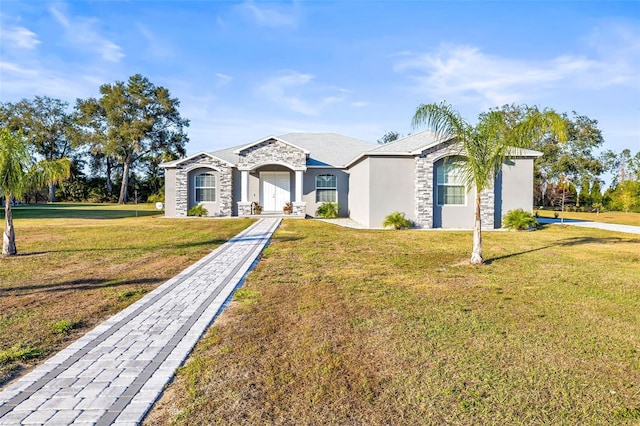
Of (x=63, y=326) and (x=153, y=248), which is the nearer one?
(x=63, y=326)

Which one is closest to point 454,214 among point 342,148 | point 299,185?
point 299,185

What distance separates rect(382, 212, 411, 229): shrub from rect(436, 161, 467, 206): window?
1.94m

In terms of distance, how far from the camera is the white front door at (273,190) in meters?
23.0

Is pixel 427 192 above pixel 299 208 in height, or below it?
above

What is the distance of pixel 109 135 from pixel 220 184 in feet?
83.6

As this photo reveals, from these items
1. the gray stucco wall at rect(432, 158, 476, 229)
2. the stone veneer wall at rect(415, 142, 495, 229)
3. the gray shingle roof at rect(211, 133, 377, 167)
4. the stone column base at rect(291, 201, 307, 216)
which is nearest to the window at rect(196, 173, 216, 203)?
the gray shingle roof at rect(211, 133, 377, 167)

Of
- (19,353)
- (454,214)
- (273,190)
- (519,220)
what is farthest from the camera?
(273,190)

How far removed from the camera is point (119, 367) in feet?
11.7

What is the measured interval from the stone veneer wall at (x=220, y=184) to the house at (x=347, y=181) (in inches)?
2.2

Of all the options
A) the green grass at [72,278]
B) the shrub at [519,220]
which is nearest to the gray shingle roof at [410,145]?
the shrub at [519,220]

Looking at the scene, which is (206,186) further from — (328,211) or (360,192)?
(360,192)

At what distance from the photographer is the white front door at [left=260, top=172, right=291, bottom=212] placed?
23016 mm

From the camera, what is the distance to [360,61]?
18.6 meters

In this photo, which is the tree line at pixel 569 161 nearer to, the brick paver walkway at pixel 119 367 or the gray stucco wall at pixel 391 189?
the gray stucco wall at pixel 391 189
